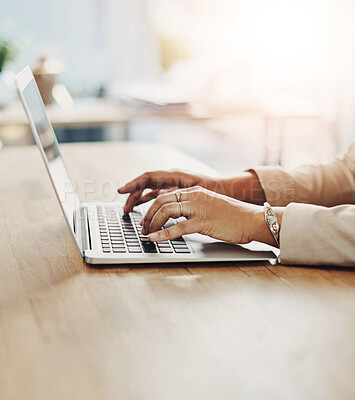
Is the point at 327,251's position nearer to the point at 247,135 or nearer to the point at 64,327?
the point at 64,327

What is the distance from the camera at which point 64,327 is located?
718mm

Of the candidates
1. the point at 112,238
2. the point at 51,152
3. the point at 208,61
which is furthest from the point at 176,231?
the point at 208,61

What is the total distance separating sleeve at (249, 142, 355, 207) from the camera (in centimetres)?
128

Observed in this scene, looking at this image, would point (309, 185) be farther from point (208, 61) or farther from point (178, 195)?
point (208, 61)

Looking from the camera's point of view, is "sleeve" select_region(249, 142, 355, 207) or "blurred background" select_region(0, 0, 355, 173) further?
"blurred background" select_region(0, 0, 355, 173)

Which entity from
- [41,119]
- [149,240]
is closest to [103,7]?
[41,119]

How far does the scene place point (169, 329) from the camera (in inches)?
28.1

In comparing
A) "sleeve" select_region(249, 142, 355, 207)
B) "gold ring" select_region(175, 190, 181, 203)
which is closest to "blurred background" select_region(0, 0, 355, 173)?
"sleeve" select_region(249, 142, 355, 207)

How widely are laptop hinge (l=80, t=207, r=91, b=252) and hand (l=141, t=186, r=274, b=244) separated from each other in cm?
11

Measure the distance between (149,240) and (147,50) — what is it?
294 centimetres

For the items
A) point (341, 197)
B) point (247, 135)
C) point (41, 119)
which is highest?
point (41, 119)

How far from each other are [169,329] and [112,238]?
0.34 metres

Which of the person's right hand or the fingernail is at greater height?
the fingernail

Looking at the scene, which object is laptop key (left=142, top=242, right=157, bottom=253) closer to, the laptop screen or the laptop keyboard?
the laptop keyboard
